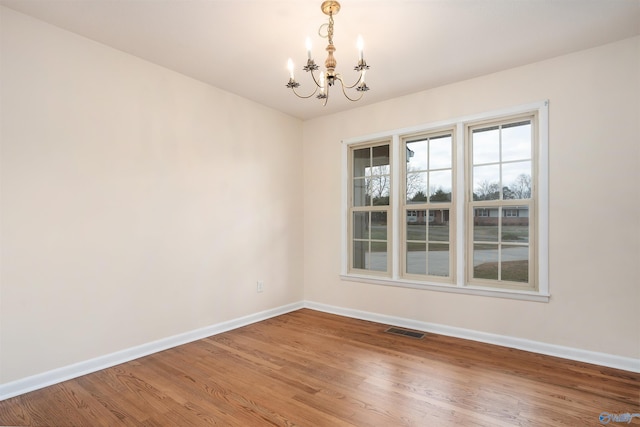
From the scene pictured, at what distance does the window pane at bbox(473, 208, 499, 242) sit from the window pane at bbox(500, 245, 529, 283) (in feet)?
0.56

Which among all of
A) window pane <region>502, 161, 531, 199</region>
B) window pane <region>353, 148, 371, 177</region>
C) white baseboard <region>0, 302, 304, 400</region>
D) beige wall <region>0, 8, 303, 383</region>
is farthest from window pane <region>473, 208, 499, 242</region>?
white baseboard <region>0, 302, 304, 400</region>

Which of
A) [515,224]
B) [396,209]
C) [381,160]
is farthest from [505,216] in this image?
[381,160]

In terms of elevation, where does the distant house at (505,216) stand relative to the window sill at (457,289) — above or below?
above

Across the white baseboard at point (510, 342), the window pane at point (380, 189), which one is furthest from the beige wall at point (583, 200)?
the window pane at point (380, 189)

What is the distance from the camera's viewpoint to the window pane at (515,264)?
3.37 metres

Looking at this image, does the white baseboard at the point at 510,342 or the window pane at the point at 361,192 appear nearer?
the white baseboard at the point at 510,342

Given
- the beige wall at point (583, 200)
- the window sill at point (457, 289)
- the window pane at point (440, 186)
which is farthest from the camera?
the window pane at point (440, 186)

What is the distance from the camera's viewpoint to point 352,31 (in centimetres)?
269

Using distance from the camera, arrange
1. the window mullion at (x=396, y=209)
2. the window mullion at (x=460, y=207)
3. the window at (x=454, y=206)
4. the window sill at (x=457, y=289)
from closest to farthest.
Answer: the window sill at (x=457, y=289) < the window at (x=454, y=206) < the window mullion at (x=460, y=207) < the window mullion at (x=396, y=209)

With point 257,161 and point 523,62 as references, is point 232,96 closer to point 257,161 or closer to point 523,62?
point 257,161

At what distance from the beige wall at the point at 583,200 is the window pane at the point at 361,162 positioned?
1082 mm

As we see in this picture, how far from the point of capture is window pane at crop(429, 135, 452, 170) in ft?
12.6

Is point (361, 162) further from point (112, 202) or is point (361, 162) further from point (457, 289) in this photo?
point (112, 202)

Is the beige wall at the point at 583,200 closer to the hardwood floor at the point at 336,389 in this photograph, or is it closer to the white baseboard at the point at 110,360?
the hardwood floor at the point at 336,389
